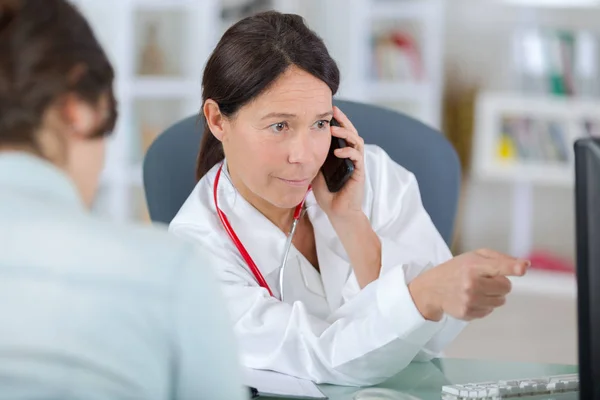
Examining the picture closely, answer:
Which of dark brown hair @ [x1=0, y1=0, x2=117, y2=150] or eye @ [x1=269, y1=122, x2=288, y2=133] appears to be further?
eye @ [x1=269, y1=122, x2=288, y2=133]

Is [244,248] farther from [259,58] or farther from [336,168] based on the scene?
[259,58]

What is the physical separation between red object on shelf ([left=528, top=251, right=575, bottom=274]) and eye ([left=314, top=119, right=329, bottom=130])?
361 cm

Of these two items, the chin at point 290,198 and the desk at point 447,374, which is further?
the chin at point 290,198

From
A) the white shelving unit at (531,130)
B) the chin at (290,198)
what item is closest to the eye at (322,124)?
the chin at (290,198)

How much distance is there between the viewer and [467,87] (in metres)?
5.36

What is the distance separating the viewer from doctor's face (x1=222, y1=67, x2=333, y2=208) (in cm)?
158

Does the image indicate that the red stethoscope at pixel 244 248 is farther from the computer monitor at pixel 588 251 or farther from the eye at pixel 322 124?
the computer monitor at pixel 588 251

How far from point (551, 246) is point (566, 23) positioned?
1.34 metres

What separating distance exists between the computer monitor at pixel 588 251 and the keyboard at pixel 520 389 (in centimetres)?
22

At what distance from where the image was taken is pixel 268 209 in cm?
179

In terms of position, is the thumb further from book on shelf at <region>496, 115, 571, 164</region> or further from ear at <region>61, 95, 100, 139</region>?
book on shelf at <region>496, 115, 571, 164</region>

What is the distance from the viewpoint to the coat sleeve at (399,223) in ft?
5.53

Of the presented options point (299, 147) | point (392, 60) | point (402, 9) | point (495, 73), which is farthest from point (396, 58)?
point (299, 147)

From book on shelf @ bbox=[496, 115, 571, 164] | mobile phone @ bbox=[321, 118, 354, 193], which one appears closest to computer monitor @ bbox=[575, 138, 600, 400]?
mobile phone @ bbox=[321, 118, 354, 193]
